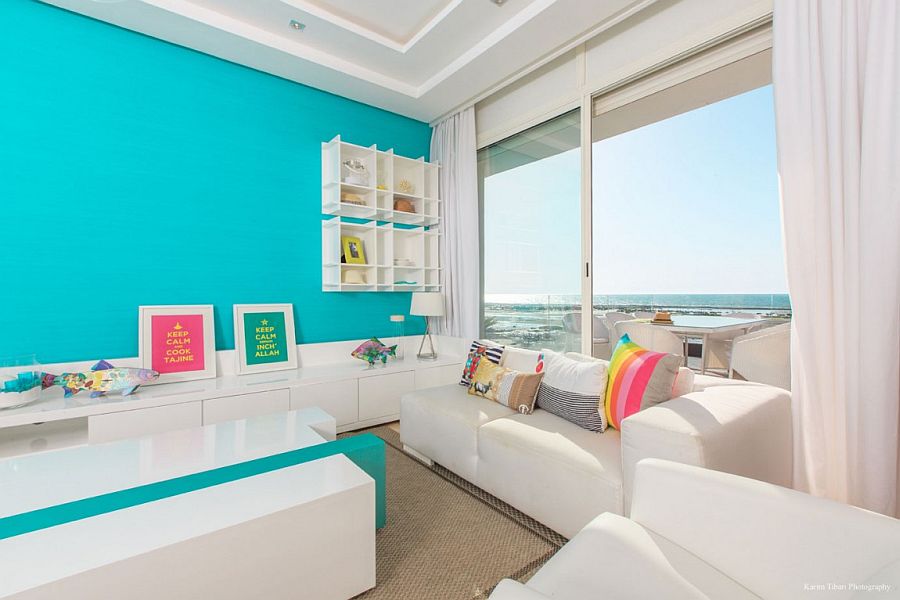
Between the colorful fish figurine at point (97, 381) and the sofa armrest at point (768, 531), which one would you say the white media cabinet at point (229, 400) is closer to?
the colorful fish figurine at point (97, 381)

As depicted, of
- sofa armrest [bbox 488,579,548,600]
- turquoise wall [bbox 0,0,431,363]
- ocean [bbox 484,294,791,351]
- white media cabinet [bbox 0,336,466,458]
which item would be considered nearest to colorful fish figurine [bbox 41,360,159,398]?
white media cabinet [bbox 0,336,466,458]

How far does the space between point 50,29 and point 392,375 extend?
307cm

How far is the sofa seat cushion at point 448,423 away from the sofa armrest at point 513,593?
1.38m

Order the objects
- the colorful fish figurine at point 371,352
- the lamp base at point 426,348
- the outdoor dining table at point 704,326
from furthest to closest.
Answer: the lamp base at point 426,348, the colorful fish figurine at point 371,352, the outdoor dining table at point 704,326

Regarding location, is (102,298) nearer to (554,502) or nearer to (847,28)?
(554,502)

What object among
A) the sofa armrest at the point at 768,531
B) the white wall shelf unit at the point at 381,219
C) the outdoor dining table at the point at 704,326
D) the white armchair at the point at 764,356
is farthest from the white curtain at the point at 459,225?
the sofa armrest at the point at 768,531

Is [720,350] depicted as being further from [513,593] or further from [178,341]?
[178,341]

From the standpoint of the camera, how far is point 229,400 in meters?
2.56

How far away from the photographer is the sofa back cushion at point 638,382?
1870 millimetres

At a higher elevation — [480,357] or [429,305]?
[429,305]

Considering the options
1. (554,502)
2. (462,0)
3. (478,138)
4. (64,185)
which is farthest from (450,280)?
(64,185)

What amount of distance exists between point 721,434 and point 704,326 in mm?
1090

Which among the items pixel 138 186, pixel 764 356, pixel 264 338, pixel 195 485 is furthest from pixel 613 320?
pixel 138 186

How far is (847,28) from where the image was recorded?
1646mm
